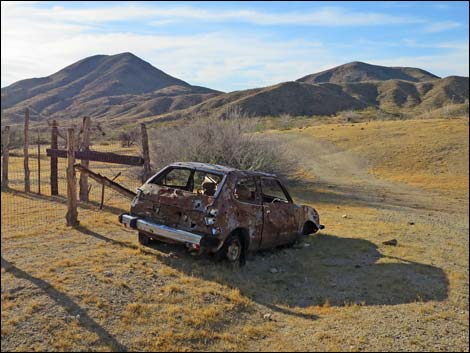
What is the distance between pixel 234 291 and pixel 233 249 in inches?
46.2

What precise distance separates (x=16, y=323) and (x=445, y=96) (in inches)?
4989

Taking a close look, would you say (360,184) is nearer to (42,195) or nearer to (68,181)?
(42,195)

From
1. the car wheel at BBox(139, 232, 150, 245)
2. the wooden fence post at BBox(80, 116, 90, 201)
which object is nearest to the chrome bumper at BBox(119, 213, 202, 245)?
the car wheel at BBox(139, 232, 150, 245)

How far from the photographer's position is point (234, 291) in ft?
18.7

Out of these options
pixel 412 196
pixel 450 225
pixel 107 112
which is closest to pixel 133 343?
pixel 450 225

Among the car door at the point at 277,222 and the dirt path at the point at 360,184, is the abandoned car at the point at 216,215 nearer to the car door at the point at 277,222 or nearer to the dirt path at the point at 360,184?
the car door at the point at 277,222

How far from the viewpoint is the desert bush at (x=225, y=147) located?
1544cm

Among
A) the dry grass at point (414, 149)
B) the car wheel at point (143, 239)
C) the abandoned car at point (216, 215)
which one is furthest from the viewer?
the dry grass at point (414, 149)

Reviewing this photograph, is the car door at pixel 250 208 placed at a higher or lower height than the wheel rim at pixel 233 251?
higher

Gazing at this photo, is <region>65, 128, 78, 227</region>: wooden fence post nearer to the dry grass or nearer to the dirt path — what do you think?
the dirt path

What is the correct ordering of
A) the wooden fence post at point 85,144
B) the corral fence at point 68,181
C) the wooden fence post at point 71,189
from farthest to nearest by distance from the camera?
the wooden fence post at point 85,144
the wooden fence post at point 71,189
the corral fence at point 68,181

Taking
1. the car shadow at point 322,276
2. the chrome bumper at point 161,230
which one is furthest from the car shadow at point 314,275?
the chrome bumper at point 161,230

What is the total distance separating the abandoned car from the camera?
6.38m

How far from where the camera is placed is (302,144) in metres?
33.9
